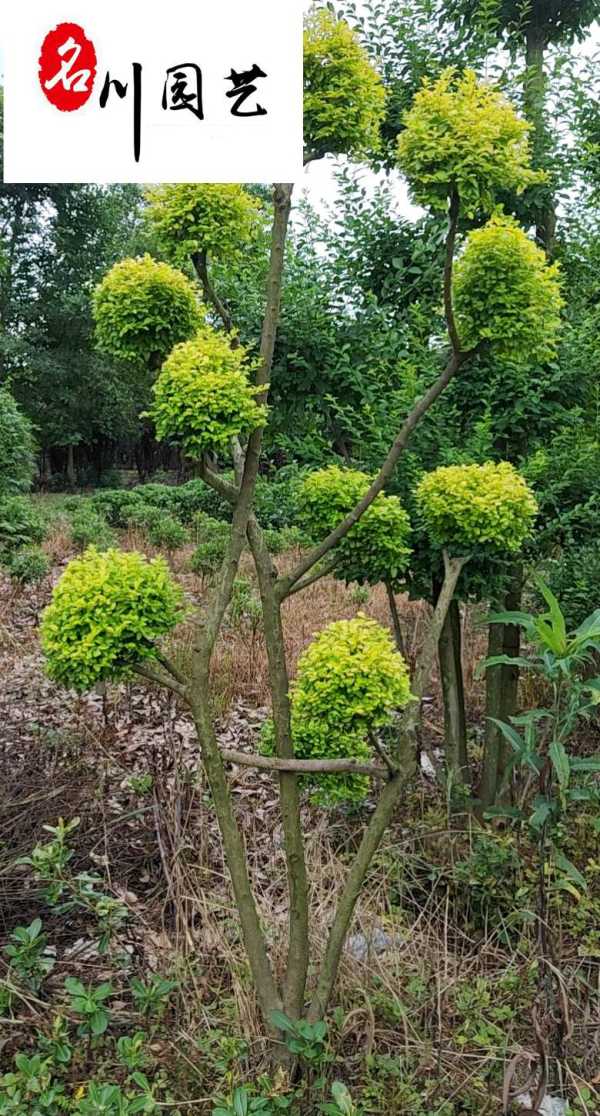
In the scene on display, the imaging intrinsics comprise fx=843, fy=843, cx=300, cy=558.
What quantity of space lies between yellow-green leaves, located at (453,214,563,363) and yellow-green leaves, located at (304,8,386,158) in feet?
1.23

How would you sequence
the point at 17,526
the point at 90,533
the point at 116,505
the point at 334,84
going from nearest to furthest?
the point at 334,84, the point at 17,526, the point at 90,533, the point at 116,505

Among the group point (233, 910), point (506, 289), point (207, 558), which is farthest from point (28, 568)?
point (506, 289)

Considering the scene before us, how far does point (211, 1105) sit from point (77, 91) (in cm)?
225

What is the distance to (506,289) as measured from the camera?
1.82m

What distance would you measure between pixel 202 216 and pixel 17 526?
5514mm

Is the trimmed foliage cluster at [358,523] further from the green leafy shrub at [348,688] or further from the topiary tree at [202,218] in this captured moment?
the topiary tree at [202,218]

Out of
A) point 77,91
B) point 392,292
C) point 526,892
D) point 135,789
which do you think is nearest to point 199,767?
point 135,789

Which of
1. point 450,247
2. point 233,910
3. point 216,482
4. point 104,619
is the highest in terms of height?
point 450,247

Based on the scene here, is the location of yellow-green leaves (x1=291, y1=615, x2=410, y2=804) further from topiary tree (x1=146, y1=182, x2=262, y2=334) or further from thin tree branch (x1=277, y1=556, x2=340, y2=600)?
topiary tree (x1=146, y1=182, x2=262, y2=334)

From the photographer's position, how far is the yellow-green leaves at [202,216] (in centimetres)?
177

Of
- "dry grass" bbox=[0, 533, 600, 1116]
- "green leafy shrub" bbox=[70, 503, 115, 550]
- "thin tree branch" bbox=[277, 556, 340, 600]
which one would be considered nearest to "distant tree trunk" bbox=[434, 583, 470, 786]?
"dry grass" bbox=[0, 533, 600, 1116]

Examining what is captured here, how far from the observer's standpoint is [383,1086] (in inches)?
70.5

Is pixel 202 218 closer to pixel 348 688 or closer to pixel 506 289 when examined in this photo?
pixel 506 289

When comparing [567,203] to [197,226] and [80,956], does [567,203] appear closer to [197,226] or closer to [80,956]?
[197,226]
